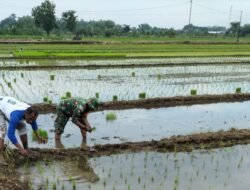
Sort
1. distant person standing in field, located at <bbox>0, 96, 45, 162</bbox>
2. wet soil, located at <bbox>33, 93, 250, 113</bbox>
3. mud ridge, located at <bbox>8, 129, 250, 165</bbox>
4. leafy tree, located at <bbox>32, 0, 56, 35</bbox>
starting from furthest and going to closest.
Result: leafy tree, located at <bbox>32, 0, 56, 35</bbox> < wet soil, located at <bbox>33, 93, 250, 113</bbox> < mud ridge, located at <bbox>8, 129, 250, 165</bbox> < distant person standing in field, located at <bbox>0, 96, 45, 162</bbox>

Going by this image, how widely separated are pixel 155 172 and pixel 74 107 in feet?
5.78

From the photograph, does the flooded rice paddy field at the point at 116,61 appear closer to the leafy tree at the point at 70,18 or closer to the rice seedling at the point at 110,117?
the rice seedling at the point at 110,117

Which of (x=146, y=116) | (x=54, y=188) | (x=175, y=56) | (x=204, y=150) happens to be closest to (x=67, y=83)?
(x=146, y=116)

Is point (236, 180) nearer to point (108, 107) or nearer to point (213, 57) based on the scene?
point (108, 107)

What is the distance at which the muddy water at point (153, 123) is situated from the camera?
23.1 feet

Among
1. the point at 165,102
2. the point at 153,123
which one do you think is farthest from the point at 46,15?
the point at 153,123

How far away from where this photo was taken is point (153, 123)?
8.27 meters

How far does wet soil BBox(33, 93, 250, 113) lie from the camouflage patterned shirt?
2.65 meters

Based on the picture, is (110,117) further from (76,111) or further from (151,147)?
(76,111)

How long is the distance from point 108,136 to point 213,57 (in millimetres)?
15396

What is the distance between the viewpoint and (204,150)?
21.3 feet

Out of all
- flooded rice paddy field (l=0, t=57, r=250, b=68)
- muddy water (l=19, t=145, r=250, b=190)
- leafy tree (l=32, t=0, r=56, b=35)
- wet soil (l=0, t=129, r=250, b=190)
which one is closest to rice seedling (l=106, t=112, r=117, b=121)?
wet soil (l=0, t=129, r=250, b=190)

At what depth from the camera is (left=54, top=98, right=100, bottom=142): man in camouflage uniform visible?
610cm

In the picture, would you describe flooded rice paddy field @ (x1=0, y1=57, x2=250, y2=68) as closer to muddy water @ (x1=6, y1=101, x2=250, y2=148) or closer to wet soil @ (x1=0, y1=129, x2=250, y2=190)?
muddy water @ (x1=6, y1=101, x2=250, y2=148)
